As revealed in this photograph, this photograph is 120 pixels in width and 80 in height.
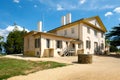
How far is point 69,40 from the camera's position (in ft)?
94.6

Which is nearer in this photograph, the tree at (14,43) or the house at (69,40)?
the house at (69,40)

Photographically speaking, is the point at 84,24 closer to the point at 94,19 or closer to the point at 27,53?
the point at 94,19

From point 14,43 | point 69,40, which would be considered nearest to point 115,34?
point 69,40

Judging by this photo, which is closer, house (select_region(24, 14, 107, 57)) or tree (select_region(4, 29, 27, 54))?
house (select_region(24, 14, 107, 57))

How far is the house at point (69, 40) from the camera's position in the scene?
25.6 meters

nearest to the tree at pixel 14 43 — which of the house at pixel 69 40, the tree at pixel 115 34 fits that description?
the house at pixel 69 40

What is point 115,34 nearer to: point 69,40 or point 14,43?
point 69,40

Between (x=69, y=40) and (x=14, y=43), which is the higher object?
(x=14, y=43)

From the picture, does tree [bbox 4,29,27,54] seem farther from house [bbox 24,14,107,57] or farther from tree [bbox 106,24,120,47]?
tree [bbox 106,24,120,47]

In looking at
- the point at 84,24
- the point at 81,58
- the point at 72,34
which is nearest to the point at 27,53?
the point at 72,34

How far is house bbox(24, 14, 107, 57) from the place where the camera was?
1007 inches

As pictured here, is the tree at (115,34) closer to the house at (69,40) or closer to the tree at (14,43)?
the house at (69,40)

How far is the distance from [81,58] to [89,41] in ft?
52.6

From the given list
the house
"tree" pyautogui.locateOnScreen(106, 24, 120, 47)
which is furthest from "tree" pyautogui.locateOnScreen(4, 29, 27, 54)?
"tree" pyautogui.locateOnScreen(106, 24, 120, 47)
